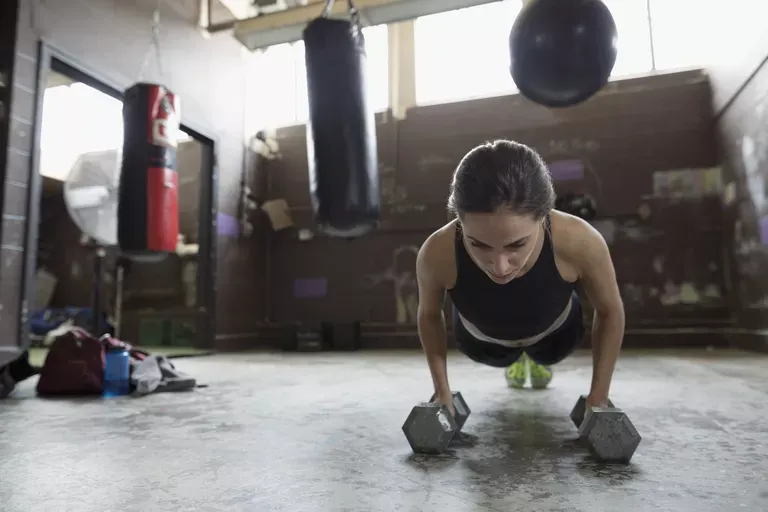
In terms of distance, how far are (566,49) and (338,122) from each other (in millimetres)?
1201

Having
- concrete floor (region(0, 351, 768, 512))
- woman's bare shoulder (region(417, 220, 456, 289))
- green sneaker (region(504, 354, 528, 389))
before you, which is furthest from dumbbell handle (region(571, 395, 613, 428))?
green sneaker (region(504, 354, 528, 389))

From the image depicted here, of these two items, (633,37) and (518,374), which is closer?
(518,374)

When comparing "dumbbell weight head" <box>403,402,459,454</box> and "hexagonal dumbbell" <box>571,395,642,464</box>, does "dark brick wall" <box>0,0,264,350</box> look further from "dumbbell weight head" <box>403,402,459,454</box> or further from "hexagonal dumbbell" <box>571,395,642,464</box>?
"hexagonal dumbbell" <box>571,395,642,464</box>

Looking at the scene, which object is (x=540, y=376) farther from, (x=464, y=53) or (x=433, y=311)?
(x=464, y=53)

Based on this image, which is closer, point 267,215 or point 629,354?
point 629,354

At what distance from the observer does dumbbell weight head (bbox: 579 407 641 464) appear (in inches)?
42.2

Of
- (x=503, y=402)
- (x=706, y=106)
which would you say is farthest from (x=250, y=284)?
(x=706, y=106)

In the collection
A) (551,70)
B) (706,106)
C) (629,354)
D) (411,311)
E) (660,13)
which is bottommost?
(629,354)

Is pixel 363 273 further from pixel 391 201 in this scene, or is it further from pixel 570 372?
pixel 570 372

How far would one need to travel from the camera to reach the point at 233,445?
128 cm

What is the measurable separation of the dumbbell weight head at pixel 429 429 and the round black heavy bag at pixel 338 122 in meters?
1.50

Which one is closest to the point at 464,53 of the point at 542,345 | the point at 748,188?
the point at 748,188

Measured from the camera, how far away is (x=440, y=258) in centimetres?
127

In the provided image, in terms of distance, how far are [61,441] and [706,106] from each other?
196 inches
